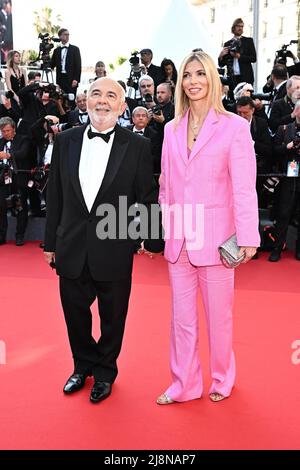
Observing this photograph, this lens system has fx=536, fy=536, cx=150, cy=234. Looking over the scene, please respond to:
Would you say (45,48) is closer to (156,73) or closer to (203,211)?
(156,73)

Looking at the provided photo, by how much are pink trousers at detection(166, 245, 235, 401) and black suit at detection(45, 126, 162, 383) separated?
0.22 metres

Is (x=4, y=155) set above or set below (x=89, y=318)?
above

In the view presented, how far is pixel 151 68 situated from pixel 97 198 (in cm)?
545

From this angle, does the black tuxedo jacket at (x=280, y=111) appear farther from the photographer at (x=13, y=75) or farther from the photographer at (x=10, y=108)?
the photographer at (x=13, y=75)

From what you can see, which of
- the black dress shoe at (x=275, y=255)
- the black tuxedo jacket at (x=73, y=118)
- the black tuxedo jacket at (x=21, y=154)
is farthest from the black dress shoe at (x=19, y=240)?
the black dress shoe at (x=275, y=255)

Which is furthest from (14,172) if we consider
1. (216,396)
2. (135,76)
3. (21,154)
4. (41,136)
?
(216,396)

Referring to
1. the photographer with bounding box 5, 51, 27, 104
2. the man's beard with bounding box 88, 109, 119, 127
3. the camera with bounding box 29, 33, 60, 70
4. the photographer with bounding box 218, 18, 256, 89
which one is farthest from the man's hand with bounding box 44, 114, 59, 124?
the man's beard with bounding box 88, 109, 119, 127

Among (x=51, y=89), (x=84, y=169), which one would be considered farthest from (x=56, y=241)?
(x=51, y=89)

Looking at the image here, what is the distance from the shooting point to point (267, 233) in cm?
566

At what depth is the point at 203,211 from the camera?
239 centimetres

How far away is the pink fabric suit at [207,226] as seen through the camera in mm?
2332

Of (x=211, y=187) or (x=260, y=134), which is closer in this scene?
(x=211, y=187)

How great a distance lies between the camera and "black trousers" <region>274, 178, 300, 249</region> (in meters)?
5.36

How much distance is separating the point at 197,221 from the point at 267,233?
135 inches
